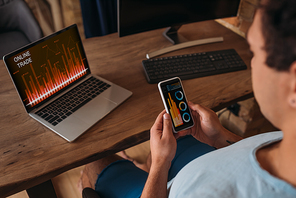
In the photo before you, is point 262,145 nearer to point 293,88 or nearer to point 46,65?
point 293,88

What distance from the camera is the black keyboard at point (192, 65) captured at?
1.02 metres

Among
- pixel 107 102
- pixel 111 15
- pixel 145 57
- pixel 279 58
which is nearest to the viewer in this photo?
pixel 279 58

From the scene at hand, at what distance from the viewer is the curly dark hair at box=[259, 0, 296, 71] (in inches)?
14.7

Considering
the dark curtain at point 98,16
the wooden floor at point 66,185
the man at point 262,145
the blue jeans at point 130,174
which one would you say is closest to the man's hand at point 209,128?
the man at point 262,145

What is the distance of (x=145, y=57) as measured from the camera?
1.15m

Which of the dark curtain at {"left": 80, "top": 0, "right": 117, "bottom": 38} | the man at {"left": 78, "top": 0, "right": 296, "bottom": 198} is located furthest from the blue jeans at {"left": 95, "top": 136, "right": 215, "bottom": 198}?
the dark curtain at {"left": 80, "top": 0, "right": 117, "bottom": 38}

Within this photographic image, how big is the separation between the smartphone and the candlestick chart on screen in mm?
363

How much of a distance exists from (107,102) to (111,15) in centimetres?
125

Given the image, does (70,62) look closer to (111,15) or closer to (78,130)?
(78,130)

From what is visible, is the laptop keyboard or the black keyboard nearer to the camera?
the laptop keyboard

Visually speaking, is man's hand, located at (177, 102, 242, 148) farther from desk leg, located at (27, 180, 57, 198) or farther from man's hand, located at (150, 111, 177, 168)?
desk leg, located at (27, 180, 57, 198)

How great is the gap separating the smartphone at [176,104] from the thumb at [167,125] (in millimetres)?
29

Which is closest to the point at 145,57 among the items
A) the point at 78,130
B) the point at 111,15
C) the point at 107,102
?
the point at 107,102

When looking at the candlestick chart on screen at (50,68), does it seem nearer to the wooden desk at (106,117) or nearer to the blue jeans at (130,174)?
the wooden desk at (106,117)
